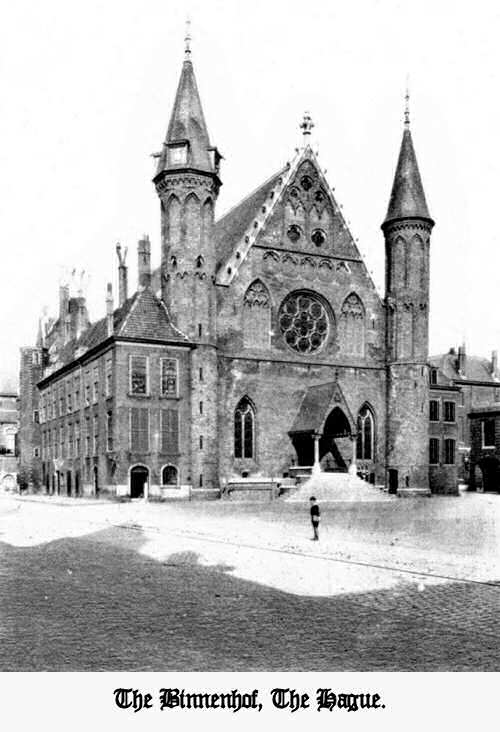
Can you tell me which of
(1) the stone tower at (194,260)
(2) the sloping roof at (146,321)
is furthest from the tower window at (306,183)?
(2) the sloping roof at (146,321)

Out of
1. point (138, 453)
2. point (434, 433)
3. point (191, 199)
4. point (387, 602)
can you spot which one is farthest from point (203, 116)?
point (387, 602)

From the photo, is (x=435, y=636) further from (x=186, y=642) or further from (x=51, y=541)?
(x=51, y=541)

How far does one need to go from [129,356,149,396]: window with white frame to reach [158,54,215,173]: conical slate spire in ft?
38.2

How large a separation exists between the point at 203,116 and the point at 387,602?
134 feet

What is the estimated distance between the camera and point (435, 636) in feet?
30.3

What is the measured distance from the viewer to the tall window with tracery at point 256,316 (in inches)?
1866

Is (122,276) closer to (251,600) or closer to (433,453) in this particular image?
(433,453)

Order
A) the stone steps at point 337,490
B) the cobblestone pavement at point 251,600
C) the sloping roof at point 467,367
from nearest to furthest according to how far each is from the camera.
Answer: the cobblestone pavement at point 251,600, the stone steps at point 337,490, the sloping roof at point 467,367

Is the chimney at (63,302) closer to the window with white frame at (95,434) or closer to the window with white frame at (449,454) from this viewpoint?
the window with white frame at (95,434)

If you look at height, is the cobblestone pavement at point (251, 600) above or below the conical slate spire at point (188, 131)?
below

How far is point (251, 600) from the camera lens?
38.5ft

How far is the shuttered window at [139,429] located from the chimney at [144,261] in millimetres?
13062

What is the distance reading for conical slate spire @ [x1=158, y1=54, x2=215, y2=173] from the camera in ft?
150

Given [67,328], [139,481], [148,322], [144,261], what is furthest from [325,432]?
[67,328]
